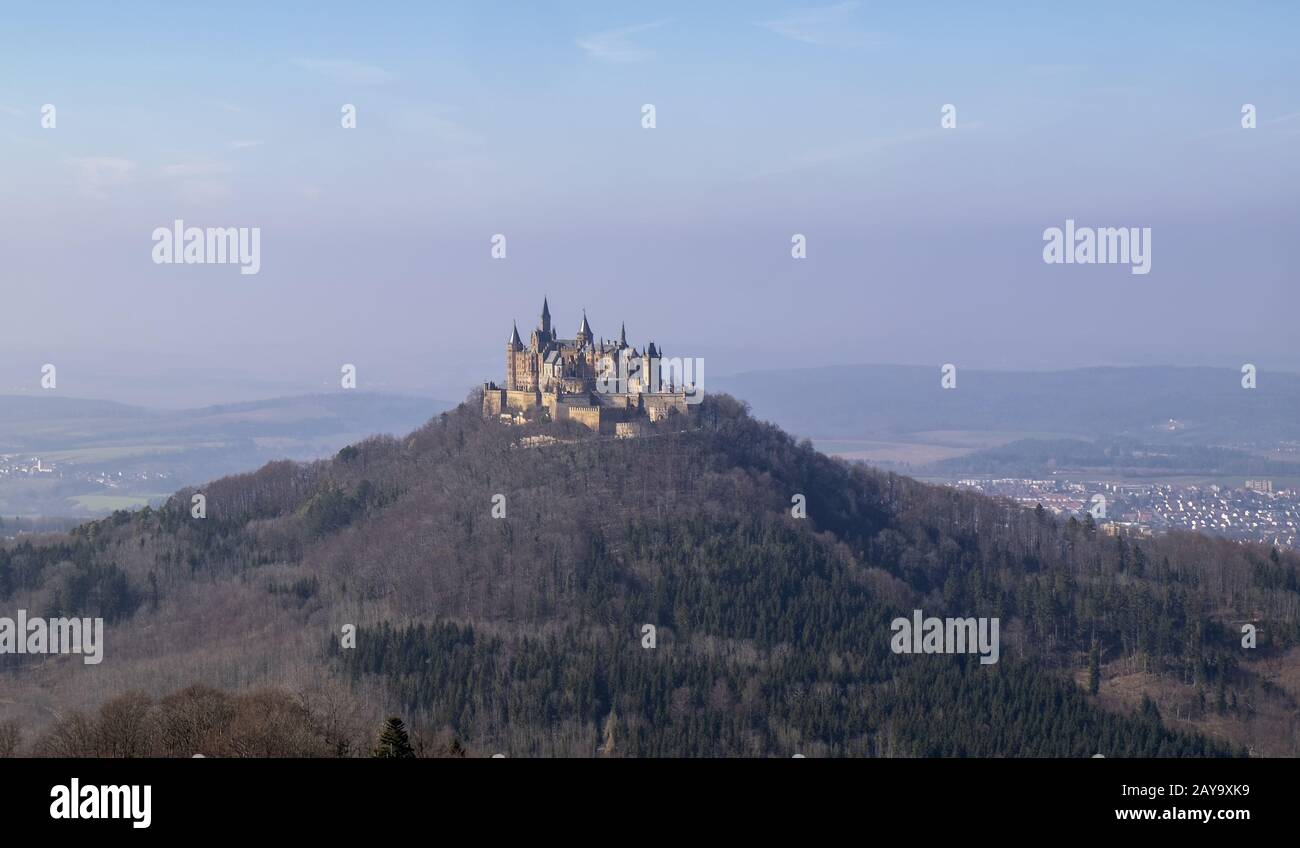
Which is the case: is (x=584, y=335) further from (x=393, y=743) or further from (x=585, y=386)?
(x=393, y=743)

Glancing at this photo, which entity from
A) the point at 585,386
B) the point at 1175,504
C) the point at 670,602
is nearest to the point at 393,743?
the point at 670,602

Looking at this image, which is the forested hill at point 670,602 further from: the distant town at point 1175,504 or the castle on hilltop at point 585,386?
the distant town at point 1175,504

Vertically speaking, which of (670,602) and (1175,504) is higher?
(1175,504)

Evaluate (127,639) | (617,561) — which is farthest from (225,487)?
(617,561)

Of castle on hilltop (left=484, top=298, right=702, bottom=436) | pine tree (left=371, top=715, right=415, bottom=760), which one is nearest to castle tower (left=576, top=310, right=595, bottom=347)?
castle on hilltop (left=484, top=298, right=702, bottom=436)

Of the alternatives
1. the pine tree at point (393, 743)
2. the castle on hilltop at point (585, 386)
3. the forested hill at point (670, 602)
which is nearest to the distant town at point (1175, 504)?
the forested hill at point (670, 602)
